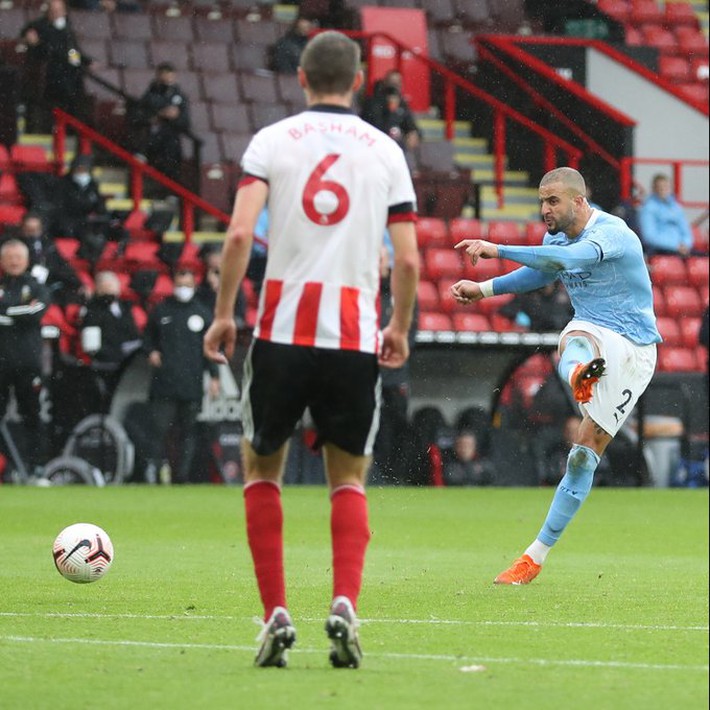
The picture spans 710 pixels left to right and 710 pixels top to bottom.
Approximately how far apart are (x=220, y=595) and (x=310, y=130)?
314 cm

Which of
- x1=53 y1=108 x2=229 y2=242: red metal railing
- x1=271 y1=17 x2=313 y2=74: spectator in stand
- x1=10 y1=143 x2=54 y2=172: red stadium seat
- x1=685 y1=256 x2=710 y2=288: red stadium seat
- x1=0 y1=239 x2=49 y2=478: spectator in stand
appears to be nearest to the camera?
x1=0 y1=239 x2=49 y2=478: spectator in stand

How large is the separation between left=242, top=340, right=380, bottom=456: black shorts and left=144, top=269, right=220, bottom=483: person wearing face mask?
11680mm

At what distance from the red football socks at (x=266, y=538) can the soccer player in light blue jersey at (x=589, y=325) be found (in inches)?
130

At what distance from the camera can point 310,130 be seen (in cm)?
606

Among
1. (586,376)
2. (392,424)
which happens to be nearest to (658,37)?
(392,424)

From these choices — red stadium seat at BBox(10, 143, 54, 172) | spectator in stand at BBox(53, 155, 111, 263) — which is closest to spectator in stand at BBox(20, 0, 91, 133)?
red stadium seat at BBox(10, 143, 54, 172)

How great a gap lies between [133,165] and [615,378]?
12.0 meters

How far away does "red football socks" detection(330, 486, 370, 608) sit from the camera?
19.6ft

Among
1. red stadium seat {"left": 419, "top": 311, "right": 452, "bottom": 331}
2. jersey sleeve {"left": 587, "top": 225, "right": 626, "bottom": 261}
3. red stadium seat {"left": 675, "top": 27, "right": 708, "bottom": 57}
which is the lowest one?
red stadium seat {"left": 419, "top": 311, "right": 452, "bottom": 331}

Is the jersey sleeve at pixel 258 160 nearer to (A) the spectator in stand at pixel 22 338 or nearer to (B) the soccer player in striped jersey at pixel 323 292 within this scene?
(B) the soccer player in striped jersey at pixel 323 292

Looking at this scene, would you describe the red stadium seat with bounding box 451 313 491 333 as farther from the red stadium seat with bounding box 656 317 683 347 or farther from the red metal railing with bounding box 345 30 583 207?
the red metal railing with bounding box 345 30 583 207

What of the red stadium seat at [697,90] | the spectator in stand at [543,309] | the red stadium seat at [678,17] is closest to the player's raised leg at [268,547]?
the spectator in stand at [543,309]

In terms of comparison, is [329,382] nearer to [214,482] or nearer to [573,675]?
[573,675]

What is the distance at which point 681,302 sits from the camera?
878 inches
